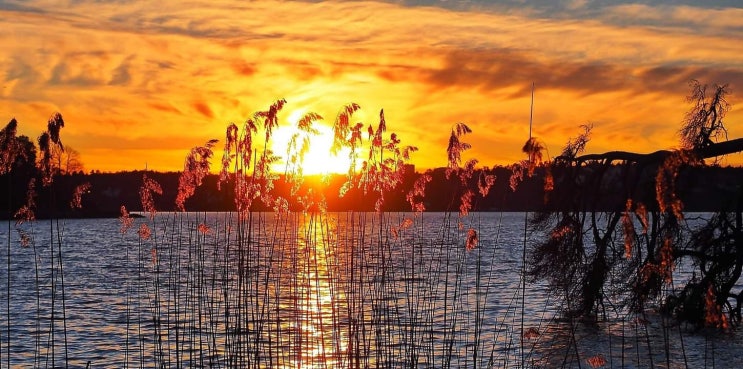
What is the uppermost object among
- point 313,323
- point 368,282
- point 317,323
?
point 368,282

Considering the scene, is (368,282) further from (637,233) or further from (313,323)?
(637,233)

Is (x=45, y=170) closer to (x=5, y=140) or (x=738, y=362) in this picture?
(x=5, y=140)

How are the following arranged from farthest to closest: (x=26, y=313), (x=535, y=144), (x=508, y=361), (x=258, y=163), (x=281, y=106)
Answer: (x=26, y=313)
(x=508, y=361)
(x=258, y=163)
(x=281, y=106)
(x=535, y=144)

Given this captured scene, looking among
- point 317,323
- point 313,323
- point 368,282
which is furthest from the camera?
point 313,323

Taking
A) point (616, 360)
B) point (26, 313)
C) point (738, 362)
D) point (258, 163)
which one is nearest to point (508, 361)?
point (616, 360)

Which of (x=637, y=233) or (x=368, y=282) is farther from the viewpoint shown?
(x=637, y=233)

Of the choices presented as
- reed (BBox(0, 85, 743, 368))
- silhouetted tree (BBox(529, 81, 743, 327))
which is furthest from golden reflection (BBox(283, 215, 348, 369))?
silhouetted tree (BBox(529, 81, 743, 327))

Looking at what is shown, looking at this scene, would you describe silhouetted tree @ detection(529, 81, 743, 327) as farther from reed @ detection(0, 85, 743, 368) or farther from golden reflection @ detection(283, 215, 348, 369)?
golden reflection @ detection(283, 215, 348, 369)

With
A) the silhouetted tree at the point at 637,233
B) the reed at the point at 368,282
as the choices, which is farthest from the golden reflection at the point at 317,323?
the silhouetted tree at the point at 637,233

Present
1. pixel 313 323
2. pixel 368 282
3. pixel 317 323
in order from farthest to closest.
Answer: pixel 313 323 → pixel 317 323 → pixel 368 282

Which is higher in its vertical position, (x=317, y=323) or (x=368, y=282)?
(x=368, y=282)

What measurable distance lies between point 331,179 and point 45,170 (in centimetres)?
337

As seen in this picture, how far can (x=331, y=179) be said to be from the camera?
32.2 feet

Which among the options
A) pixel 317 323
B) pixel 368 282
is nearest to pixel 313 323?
pixel 317 323
